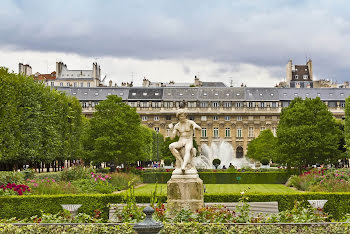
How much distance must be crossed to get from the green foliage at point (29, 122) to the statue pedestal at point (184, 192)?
16.6 m

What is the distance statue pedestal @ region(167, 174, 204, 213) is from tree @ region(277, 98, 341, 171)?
21.6 metres

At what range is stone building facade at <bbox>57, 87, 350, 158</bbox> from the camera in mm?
81000

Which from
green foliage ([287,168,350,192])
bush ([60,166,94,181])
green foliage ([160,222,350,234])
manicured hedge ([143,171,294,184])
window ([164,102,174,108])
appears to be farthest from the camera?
window ([164,102,174,108])

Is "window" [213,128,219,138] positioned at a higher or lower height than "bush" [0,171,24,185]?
higher

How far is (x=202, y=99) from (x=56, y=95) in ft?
155

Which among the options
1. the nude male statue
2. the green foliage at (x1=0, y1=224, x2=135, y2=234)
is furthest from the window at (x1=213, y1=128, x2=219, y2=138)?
the green foliage at (x1=0, y1=224, x2=135, y2=234)

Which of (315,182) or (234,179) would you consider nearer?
(315,182)

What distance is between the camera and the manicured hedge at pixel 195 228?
8922 mm

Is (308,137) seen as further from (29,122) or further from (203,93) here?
(203,93)

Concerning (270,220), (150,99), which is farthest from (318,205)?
(150,99)

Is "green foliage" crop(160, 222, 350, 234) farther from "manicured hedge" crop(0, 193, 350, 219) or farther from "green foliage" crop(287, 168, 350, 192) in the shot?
"green foliage" crop(287, 168, 350, 192)

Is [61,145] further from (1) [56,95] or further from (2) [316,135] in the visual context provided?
(2) [316,135]

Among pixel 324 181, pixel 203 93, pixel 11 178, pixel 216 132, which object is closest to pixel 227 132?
pixel 216 132

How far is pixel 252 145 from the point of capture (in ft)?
231
